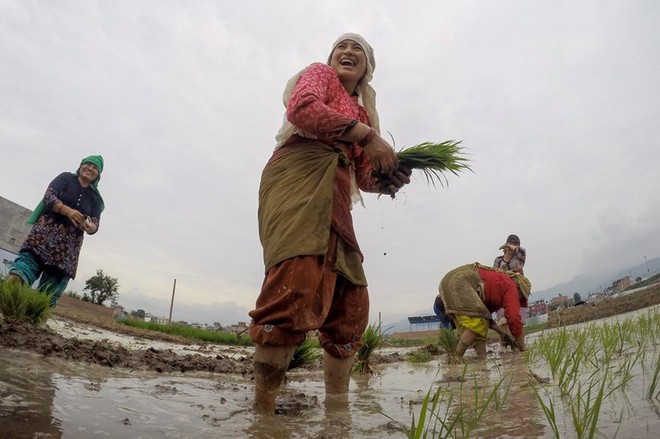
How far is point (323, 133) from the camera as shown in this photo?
2.03 metres

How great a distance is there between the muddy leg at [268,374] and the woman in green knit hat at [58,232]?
2948mm

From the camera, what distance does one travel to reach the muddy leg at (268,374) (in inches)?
73.1

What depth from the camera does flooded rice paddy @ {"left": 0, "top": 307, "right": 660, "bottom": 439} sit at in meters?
1.18

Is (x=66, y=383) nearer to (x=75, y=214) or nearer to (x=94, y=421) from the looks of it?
(x=94, y=421)

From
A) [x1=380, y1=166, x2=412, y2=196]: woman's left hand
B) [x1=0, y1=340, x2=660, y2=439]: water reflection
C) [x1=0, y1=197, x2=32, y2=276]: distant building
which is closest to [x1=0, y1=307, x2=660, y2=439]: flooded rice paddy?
[x1=0, y1=340, x2=660, y2=439]: water reflection

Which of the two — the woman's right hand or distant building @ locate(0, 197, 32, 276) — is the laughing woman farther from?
distant building @ locate(0, 197, 32, 276)

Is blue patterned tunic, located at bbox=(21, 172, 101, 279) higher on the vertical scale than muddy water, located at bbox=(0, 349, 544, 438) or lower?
higher

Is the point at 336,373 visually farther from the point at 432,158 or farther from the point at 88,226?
the point at 88,226


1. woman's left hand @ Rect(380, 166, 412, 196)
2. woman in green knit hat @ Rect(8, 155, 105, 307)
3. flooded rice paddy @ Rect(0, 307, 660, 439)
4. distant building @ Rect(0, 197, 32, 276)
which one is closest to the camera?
flooded rice paddy @ Rect(0, 307, 660, 439)

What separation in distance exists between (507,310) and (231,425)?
421cm

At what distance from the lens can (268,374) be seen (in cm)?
186

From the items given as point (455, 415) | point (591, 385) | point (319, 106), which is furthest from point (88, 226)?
point (591, 385)

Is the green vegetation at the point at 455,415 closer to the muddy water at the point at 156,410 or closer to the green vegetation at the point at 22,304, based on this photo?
the muddy water at the point at 156,410

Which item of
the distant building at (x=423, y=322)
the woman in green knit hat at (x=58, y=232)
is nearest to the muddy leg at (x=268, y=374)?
the woman in green knit hat at (x=58, y=232)
